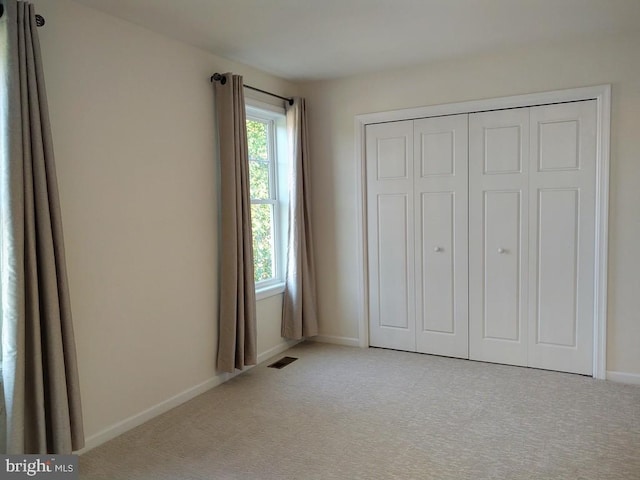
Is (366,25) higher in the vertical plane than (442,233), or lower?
higher

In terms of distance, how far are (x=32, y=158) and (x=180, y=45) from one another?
1456mm

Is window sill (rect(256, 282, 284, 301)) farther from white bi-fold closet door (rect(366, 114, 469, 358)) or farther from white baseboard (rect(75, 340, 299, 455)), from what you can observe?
white bi-fold closet door (rect(366, 114, 469, 358))

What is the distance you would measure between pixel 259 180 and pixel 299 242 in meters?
0.66

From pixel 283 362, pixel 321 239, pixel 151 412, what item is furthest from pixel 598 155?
pixel 151 412

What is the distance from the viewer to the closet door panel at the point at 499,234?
3.82m

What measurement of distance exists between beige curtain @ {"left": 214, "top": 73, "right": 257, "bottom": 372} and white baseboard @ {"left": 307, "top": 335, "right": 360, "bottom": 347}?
1188mm

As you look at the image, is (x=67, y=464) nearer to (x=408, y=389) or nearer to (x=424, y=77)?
(x=408, y=389)

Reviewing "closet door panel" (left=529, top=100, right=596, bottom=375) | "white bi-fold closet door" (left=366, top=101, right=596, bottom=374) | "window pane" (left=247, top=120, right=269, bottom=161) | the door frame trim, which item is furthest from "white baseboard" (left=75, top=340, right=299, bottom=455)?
the door frame trim

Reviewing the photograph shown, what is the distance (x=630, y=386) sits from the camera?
11.4ft

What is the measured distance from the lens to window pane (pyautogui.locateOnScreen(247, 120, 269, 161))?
422 cm

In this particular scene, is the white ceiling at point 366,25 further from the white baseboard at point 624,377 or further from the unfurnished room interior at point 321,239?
the white baseboard at point 624,377

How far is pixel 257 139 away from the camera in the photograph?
4.30m

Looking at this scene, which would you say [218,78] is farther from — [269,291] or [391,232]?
[391,232]

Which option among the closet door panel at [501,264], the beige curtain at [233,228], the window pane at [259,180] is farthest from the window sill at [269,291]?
the closet door panel at [501,264]
